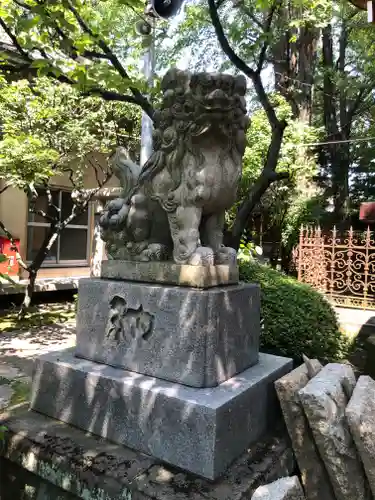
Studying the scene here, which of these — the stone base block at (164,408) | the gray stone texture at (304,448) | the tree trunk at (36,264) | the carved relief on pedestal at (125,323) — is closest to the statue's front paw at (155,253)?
the carved relief on pedestal at (125,323)

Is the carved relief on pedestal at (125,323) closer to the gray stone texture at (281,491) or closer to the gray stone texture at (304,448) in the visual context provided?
the gray stone texture at (304,448)

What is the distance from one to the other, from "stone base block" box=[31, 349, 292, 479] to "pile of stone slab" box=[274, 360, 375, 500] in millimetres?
232

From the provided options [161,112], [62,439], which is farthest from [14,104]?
[62,439]

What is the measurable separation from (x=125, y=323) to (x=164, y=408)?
601 millimetres

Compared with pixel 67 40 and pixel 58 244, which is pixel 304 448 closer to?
pixel 67 40

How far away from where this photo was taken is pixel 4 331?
710 cm

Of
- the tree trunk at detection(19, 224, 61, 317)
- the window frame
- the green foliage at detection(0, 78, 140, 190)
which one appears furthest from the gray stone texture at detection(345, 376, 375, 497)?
the window frame

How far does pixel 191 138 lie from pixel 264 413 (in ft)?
5.69

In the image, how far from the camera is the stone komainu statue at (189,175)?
220 cm

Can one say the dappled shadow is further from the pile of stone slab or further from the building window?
the pile of stone slab

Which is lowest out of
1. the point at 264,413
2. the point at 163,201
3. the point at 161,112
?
the point at 264,413

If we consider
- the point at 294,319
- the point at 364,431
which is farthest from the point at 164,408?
the point at 294,319

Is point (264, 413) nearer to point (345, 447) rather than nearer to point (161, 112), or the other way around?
point (345, 447)

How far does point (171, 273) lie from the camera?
2.28 m
